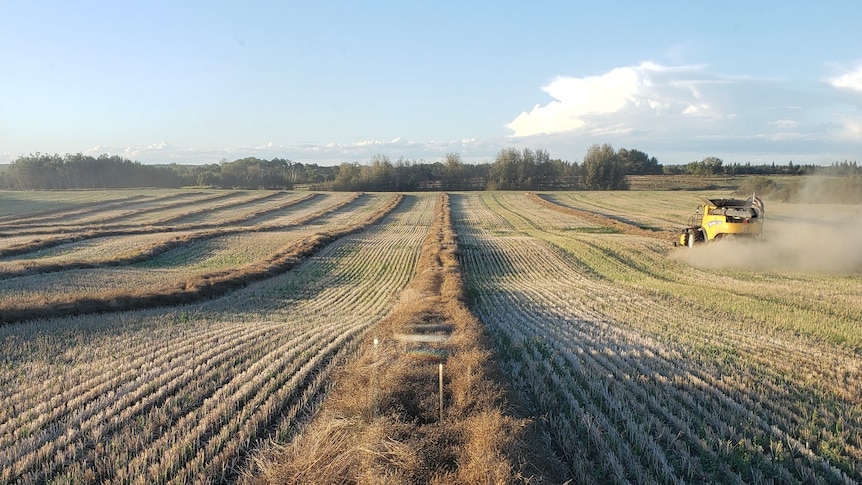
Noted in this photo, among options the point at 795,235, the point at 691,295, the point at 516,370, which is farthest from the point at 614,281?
the point at 516,370

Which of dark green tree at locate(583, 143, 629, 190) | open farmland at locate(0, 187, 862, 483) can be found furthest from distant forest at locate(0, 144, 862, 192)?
open farmland at locate(0, 187, 862, 483)

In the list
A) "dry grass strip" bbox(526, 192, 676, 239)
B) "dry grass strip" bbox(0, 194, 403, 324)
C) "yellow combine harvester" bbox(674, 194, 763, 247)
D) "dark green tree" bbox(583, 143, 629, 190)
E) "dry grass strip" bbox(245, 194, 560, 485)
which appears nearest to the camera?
"dry grass strip" bbox(245, 194, 560, 485)

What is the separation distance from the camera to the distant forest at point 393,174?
103 metres

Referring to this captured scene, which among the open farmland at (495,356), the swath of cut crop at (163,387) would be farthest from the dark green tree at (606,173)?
the swath of cut crop at (163,387)

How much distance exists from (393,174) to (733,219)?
282ft

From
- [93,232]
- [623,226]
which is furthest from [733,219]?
[93,232]

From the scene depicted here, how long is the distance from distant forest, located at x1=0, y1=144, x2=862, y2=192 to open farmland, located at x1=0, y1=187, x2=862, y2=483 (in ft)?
248

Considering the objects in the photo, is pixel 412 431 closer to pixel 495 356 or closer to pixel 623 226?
pixel 495 356

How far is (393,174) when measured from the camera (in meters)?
106

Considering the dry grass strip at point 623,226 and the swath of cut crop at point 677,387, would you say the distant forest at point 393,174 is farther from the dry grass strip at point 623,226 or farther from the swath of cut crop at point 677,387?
the swath of cut crop at point 677,387

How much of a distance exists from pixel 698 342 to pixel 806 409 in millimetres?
3868

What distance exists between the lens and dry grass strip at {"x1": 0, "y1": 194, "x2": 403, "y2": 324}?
45.1 feet

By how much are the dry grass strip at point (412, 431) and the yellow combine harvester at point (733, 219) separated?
1792 centimetres

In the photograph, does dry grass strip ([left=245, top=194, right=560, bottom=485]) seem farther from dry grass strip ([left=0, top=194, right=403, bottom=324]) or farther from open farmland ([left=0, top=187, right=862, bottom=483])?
dry grass strip ([left=0, top=194, right=403, bottom=324])
